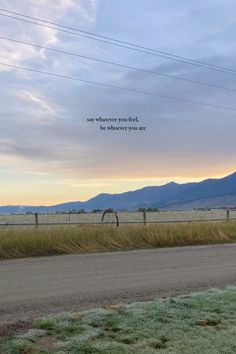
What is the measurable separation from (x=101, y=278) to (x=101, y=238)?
679 cm

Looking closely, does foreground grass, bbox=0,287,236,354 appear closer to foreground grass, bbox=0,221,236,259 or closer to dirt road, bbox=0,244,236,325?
dirt road, bbox=0,244,236,325

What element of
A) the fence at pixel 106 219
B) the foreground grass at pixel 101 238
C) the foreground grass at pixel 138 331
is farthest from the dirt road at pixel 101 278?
the fence at pixel 106 219

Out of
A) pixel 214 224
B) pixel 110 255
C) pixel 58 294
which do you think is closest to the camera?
pixel 58 294

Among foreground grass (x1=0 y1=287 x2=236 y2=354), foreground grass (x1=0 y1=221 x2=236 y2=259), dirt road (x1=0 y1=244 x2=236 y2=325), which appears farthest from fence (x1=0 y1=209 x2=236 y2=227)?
foreground grass (x1=0 y1=287 x2=236 y2=354)

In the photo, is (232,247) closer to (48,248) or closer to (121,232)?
(121,232)

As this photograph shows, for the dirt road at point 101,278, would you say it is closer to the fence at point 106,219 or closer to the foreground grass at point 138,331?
the foreground grass at point 138,331

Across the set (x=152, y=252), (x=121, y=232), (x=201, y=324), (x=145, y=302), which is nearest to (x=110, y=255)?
(x=152, y=252)

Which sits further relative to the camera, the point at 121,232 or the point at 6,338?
the point at 121,232

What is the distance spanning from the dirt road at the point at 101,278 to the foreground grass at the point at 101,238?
1018mm

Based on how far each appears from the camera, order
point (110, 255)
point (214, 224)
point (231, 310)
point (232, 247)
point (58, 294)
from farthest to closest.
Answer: point (214, 224) → point (232, 247) → point (110, 255) → point (58, 294) → point (231, 310)

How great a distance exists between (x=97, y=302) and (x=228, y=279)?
3.64 metres

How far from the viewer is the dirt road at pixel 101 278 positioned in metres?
9.27

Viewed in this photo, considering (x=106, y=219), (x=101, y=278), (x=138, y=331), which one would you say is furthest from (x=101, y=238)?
(x=106, y=219)

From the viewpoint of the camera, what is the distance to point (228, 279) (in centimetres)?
1183
